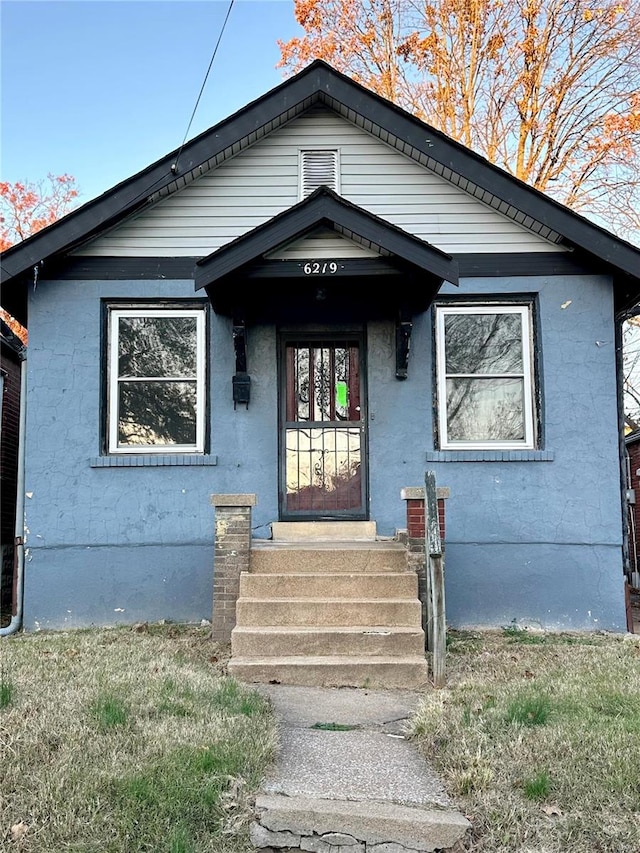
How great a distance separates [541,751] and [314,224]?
4.98m

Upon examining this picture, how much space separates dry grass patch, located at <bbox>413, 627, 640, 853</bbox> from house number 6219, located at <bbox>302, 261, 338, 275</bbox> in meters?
3.75

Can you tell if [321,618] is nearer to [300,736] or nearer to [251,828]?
[300,736]

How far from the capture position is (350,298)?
7980 millimetres

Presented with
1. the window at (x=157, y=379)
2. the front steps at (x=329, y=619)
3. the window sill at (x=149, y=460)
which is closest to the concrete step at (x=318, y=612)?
the front steps at (x=329, y=619)

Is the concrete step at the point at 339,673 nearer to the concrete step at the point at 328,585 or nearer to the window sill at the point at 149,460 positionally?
the concrete step at the point at 328,585

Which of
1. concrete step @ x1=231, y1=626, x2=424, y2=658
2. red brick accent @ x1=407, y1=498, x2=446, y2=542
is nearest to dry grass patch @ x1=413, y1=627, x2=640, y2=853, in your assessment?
concrete step @ x1=231, y1=626, x2=424, y2=658

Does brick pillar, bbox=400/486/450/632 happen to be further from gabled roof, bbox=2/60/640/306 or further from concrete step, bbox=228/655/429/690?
gabled roof, bbox=2/60/640/306

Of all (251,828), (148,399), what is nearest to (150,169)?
(148,399)

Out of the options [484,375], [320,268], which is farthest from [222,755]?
[484,375]

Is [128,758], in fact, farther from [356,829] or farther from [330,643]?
Result: [330,643]

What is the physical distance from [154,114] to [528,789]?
528 inches

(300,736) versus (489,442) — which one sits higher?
(489,442)

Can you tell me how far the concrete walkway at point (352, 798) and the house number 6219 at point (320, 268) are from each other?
13.8 feet

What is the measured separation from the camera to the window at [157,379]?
790 cm
